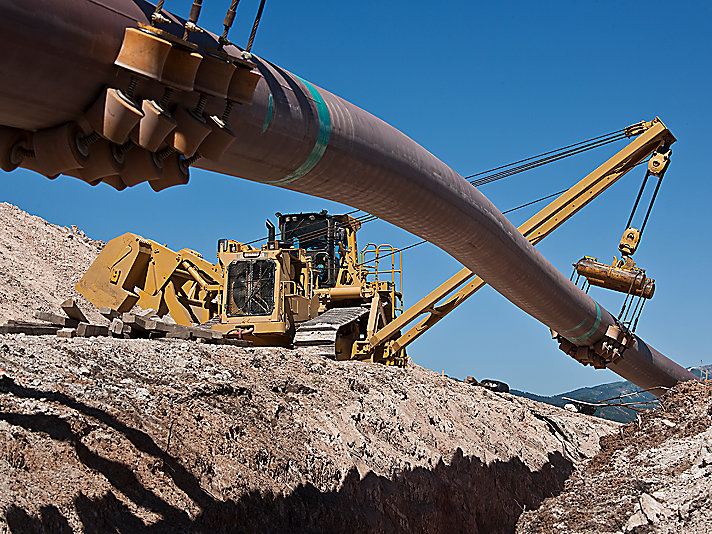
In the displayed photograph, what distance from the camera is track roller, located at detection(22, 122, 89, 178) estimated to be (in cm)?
377

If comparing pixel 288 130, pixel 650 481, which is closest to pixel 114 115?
pixel 288 130

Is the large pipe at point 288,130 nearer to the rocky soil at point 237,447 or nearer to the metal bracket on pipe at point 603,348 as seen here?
the rocky soil at point 237,447

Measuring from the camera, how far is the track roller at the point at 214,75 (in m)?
3.95

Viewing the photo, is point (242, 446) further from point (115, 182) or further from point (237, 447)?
point (115, 182)

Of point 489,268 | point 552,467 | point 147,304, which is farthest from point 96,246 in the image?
point 489,268

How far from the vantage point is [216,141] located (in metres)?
4.11

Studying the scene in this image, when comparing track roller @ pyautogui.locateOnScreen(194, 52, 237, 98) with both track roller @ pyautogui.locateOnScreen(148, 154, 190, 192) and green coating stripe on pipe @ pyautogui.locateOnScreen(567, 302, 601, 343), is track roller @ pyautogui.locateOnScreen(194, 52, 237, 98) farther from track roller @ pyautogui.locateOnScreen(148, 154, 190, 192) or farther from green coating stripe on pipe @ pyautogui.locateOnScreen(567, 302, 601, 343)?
green coating stripe on pipe @ pyautogui.locateOnScreen(567, 302, 601, 343)

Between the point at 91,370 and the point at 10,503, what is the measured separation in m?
2.62

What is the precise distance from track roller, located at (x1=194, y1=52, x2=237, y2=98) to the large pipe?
0.34 feet

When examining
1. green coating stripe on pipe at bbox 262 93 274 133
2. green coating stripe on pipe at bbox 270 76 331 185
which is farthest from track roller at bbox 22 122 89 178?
green coating stripe on pipe at bbox 270 76 331 185

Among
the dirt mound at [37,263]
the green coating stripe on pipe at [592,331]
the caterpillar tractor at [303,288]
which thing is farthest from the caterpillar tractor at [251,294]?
the dirt mound at [37,263]

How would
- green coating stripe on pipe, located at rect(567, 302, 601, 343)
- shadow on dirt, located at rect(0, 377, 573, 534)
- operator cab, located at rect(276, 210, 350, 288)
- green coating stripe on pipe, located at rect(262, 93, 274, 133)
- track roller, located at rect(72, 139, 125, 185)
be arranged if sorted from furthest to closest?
operator cab, located at rect(276, 210, 350, 288), green coating stripe on pipe, located at rect(567, 302, 601, 343), shadow on dirt, located at rect(0, 377, 573, 534), green coating stripe on pipe, located at rect(262, 93, 274, 133), track roller, located at rect(72, 139, 125, 185)

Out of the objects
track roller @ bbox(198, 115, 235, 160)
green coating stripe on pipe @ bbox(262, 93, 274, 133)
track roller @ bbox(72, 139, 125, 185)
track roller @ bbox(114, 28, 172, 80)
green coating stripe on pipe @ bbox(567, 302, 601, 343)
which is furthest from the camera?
green coating stripe on pipe @ bbox(567, 302, 601, 343)

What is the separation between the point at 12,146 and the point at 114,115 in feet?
2.59
